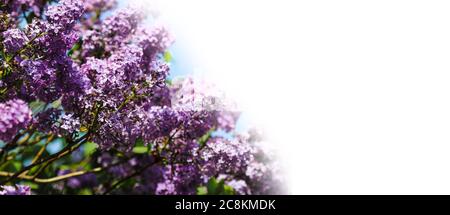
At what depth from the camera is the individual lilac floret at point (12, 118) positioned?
3.40m

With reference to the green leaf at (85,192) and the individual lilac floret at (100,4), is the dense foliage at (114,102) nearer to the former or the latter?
the individual lilac floret at (100,4)

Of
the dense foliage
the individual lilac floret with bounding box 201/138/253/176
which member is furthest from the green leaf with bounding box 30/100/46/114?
the individual lilac floret with bounding box 201/138/253/176

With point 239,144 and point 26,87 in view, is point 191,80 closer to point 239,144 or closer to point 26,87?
point 239,144

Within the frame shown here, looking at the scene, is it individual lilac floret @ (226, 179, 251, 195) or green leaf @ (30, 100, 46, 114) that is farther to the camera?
individual lilac floret @ (226, 179, 251, 195)

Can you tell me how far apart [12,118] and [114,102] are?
2.43ft

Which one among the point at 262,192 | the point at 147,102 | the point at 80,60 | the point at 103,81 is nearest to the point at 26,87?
the point at 103,81

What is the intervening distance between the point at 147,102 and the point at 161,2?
1.72 metres

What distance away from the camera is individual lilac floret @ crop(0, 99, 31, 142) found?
3398mm

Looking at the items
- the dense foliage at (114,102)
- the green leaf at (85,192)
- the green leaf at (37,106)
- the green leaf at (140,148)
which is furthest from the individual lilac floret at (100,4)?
the green leaf at (85,192)

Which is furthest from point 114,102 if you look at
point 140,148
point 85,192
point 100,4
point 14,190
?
point 85,192

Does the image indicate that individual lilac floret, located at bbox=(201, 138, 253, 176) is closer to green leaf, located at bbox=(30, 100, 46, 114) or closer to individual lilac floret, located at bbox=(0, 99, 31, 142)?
green leaf, located at bbox=(30, 100, 46, 114)

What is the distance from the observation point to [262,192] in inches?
230
